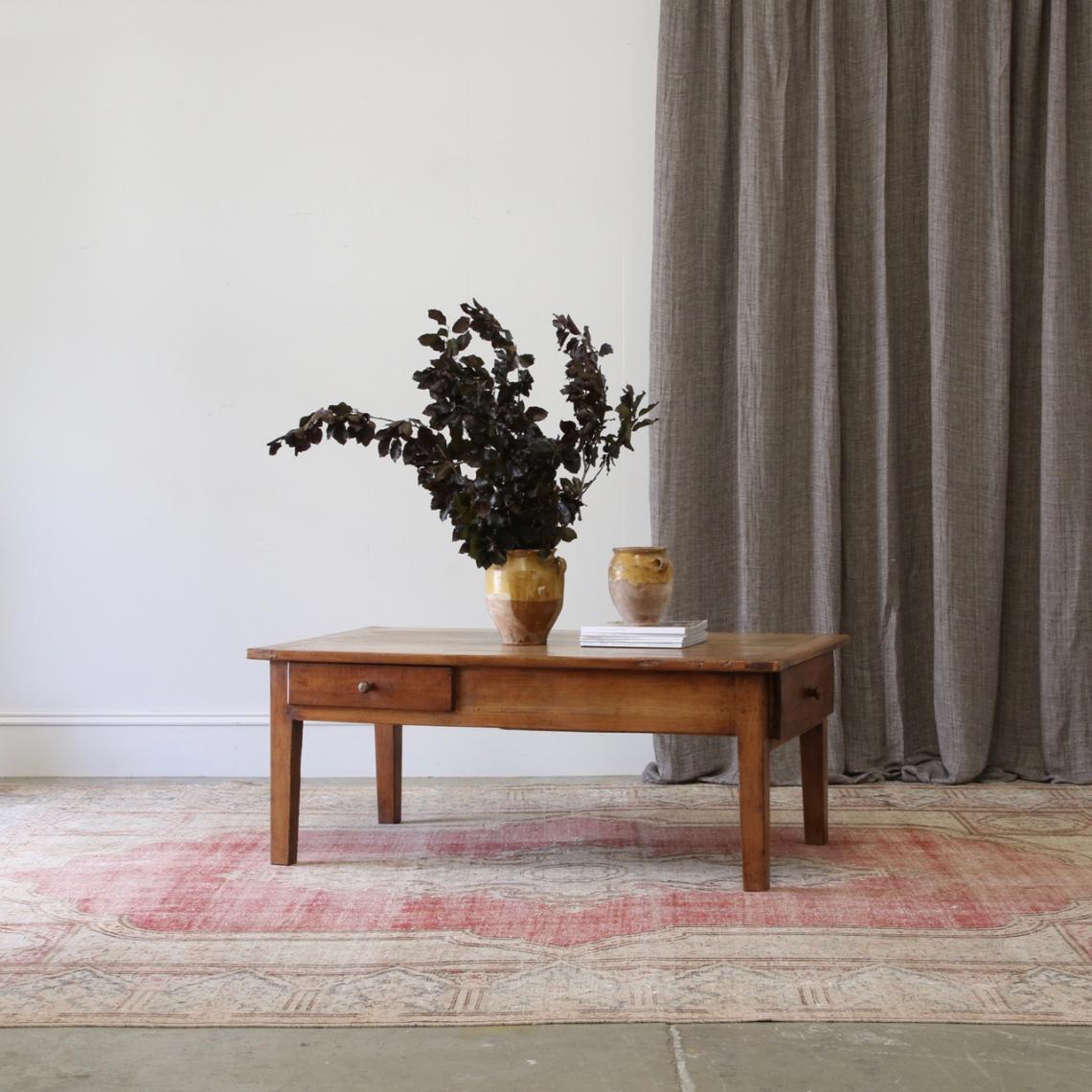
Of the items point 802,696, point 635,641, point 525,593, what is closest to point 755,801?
point 802,696

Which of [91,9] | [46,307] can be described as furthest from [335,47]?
[46,307]

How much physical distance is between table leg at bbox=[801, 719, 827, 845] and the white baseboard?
944 mm

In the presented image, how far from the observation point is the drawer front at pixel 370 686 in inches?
96.3

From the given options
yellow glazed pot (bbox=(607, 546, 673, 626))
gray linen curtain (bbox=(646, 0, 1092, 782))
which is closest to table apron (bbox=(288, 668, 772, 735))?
yellow glazed pot (bbox=(607, 546, 673, 626))

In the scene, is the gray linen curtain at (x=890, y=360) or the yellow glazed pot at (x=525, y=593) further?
the gray linen curtain at (x=890, y=360)

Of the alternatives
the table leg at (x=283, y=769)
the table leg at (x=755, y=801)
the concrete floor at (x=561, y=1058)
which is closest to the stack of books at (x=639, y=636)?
the table leg at (x=755, y=801)

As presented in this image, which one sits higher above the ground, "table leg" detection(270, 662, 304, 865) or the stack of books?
the stack of books

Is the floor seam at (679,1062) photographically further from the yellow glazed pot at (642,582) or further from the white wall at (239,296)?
the white wall at (239,296)

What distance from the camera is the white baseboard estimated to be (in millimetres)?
3625

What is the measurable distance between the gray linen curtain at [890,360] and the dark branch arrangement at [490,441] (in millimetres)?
1011

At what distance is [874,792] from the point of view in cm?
334

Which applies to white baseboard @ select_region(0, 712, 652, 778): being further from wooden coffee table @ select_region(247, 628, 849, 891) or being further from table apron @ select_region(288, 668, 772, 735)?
table apron @ select_region(288, 668, 772, 735)

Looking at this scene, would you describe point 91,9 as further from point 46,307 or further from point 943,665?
point 943,665

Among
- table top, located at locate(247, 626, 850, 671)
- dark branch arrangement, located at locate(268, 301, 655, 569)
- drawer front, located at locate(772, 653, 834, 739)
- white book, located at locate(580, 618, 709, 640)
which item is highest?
dark branch arrangement, located at locate(268, 301, 655, 569)
